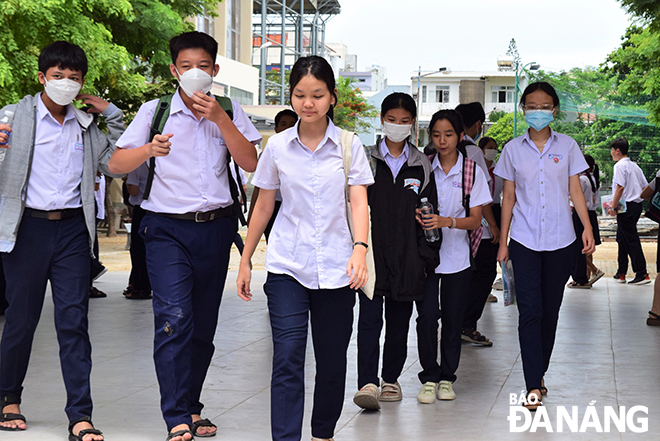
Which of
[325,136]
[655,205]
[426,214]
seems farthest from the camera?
[655,205]

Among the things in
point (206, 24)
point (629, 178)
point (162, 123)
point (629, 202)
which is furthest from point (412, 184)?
point (206, 24)

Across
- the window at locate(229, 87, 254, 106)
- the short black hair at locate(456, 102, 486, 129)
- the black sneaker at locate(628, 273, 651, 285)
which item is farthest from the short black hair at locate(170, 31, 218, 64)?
the window at locate(229, 87, 254, 106)

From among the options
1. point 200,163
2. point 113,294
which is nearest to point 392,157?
point 200,163

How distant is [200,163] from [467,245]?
2.23m

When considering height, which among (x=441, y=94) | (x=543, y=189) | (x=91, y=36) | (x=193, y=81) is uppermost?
(x=441, y=94)

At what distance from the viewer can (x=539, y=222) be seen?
5.68 meters

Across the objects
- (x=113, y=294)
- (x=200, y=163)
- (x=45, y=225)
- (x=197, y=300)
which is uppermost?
(x=200, y=163)

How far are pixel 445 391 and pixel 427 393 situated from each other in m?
0.15

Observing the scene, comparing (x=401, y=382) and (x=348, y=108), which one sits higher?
(x=348, y=108)

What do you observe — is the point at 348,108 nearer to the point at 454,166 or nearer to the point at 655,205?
the point at 655,205

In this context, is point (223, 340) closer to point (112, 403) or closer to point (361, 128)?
point (112, 403)

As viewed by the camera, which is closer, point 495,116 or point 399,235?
point 399,235

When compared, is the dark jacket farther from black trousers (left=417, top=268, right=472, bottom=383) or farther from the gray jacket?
the gray jacket

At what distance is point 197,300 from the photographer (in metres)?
4.67
